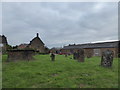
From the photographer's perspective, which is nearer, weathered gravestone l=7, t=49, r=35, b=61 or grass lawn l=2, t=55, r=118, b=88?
grass lawn l=2, t=55, r=118, b=88

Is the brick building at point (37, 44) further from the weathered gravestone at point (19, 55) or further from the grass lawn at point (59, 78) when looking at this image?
the grass lawn at point (59, 78)

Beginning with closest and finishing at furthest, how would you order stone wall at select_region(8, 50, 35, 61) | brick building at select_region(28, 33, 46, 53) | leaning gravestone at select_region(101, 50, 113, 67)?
leaning gravestone at select_region(101, 50, 113, 67)
stone wall at select_region(8, 50, 35, 61)
brick building at select_region(28, 33, 46, 53)

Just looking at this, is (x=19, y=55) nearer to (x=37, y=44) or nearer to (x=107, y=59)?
(x=107, y=59)

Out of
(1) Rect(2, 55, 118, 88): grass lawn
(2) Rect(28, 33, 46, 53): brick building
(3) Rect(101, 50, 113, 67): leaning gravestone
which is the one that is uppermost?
(2) Rect(28, 33, 46, 53): brick building

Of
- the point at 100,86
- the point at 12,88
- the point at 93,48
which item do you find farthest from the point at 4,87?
the point at 93,48

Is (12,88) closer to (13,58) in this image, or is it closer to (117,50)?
(13,58)

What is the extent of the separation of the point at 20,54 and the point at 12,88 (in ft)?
29.6

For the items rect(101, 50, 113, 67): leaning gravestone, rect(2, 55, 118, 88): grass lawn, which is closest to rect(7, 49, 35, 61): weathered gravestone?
rect(2, 55, 118, 88): grass lawn

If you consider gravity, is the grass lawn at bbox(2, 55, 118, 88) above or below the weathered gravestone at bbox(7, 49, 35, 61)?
below

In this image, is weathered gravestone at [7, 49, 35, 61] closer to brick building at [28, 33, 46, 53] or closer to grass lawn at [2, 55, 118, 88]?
grass lawn at [2, 55, 118, 88]

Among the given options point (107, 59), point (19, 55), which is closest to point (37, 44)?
point (19, 55)

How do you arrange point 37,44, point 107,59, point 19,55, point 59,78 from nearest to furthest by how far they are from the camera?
1. point 59,78
2. point 107,59
3. point 19,55
4. point 37,44

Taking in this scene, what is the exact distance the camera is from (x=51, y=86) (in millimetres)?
4461

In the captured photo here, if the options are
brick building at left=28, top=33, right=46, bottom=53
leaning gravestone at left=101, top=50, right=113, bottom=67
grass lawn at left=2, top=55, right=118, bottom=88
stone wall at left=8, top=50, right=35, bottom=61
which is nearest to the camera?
grass lawn at left=2, top=55, right=118, bottom=88
